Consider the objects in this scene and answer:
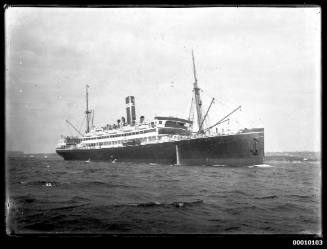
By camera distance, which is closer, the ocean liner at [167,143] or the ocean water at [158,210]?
the ocean water at [158,210]

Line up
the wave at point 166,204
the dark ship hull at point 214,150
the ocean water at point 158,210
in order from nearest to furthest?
the ocean water at point 158,210, the wave at point 166,204, the dark ship hull at point 214,150

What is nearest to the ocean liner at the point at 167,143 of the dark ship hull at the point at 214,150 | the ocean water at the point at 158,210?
the dark ship hull at the point at 214,150

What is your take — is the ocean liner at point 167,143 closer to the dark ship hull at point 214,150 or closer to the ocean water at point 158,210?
the dark ship hull at point 214,150

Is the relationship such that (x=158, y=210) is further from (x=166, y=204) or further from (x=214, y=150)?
(x=214, y=150)

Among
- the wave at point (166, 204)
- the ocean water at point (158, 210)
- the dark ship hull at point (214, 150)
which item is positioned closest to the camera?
the ocean water at point (158, 210)

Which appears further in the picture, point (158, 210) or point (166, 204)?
point (166, 204)

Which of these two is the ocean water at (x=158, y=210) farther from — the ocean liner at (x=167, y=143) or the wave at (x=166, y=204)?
the ocean liner at (x=167, y=143)

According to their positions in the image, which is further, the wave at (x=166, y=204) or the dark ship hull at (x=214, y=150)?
the dark ship hull at (x=214, y=150)

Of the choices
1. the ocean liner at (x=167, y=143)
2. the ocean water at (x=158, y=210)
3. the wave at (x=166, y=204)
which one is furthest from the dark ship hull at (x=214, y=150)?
the wave at (x=166, y=204)

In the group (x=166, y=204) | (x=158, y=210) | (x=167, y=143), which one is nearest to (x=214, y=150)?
(x=167, y=143)
